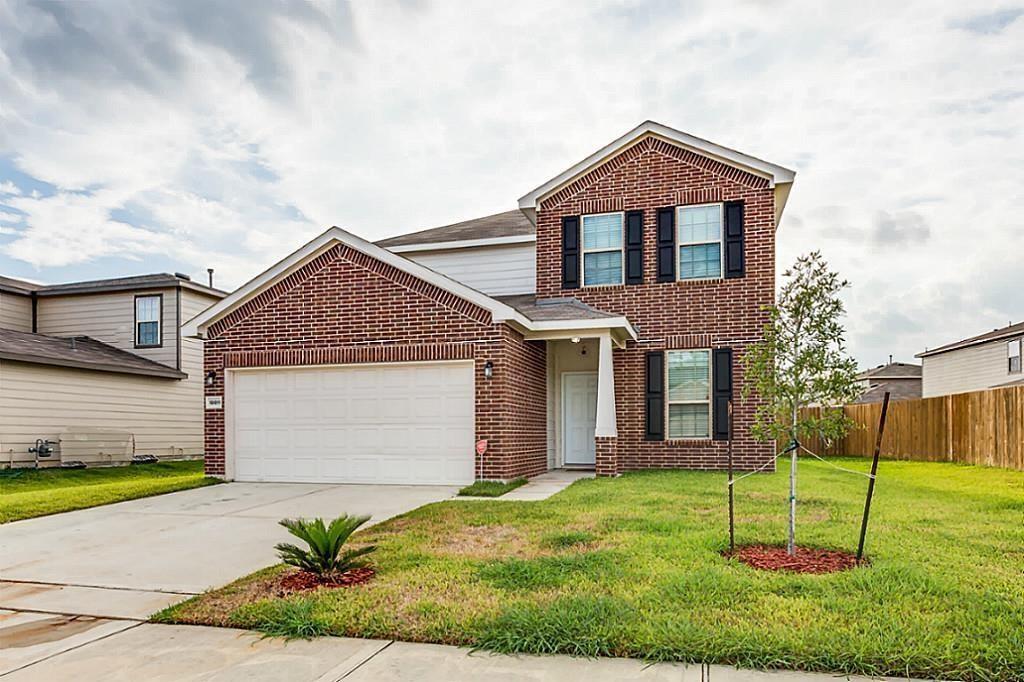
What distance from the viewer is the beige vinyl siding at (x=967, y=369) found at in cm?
2755

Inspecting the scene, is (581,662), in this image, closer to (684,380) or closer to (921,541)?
(921,541)

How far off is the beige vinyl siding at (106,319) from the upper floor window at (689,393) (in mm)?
14253

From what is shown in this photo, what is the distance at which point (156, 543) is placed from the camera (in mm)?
7738

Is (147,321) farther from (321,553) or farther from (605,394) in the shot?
(321,553)

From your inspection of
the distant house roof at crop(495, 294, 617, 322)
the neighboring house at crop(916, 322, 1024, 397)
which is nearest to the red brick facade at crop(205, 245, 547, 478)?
the distant house roof at crop(495, 294, 617, 322)

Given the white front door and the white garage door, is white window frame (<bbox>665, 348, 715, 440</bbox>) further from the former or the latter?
the white garage door

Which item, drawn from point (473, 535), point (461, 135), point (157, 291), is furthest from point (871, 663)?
point (157, 291)

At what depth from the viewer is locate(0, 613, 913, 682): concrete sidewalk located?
3920mm

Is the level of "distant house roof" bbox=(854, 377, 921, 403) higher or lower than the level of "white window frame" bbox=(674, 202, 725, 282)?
lower

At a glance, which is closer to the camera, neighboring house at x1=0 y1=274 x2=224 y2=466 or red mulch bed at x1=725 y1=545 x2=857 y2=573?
red mulch bed at x1=725 y1=545 x2=857 y2=573

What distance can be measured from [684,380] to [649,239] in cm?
302

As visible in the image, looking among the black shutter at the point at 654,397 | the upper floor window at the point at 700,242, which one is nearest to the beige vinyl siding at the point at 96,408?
the black shutter at the point at 654,397

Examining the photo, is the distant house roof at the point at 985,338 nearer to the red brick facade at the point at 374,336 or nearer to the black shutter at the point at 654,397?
the black shutter at the point at 654,397

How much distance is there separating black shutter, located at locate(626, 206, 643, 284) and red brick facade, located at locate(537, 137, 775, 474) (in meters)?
0.13
